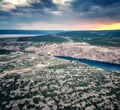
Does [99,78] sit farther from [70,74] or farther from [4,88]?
[4,88]

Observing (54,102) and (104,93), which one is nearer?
(54,102)

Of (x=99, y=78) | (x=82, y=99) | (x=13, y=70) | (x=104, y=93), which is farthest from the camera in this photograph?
(x=13, y=70)

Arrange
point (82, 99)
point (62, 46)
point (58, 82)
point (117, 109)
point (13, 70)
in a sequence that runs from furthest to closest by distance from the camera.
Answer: point (62, 46) < point (13, 70) < point (58, 82) < point (82, 99) < point (117, 109)

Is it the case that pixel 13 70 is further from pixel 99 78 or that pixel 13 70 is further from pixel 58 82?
pixel 99 78

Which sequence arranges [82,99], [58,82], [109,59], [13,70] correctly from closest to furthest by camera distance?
[82,99], [58,82], [13,70], [109,59]

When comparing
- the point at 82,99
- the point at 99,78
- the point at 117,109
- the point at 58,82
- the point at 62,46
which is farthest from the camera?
the point at 62,46

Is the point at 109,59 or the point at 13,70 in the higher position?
the point at 13,70

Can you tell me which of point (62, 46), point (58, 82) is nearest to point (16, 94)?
point (58, 82)

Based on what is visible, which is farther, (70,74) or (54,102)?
Answer: (70,74)

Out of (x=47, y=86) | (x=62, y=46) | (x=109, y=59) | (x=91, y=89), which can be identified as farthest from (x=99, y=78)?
(x=62, y=46)
